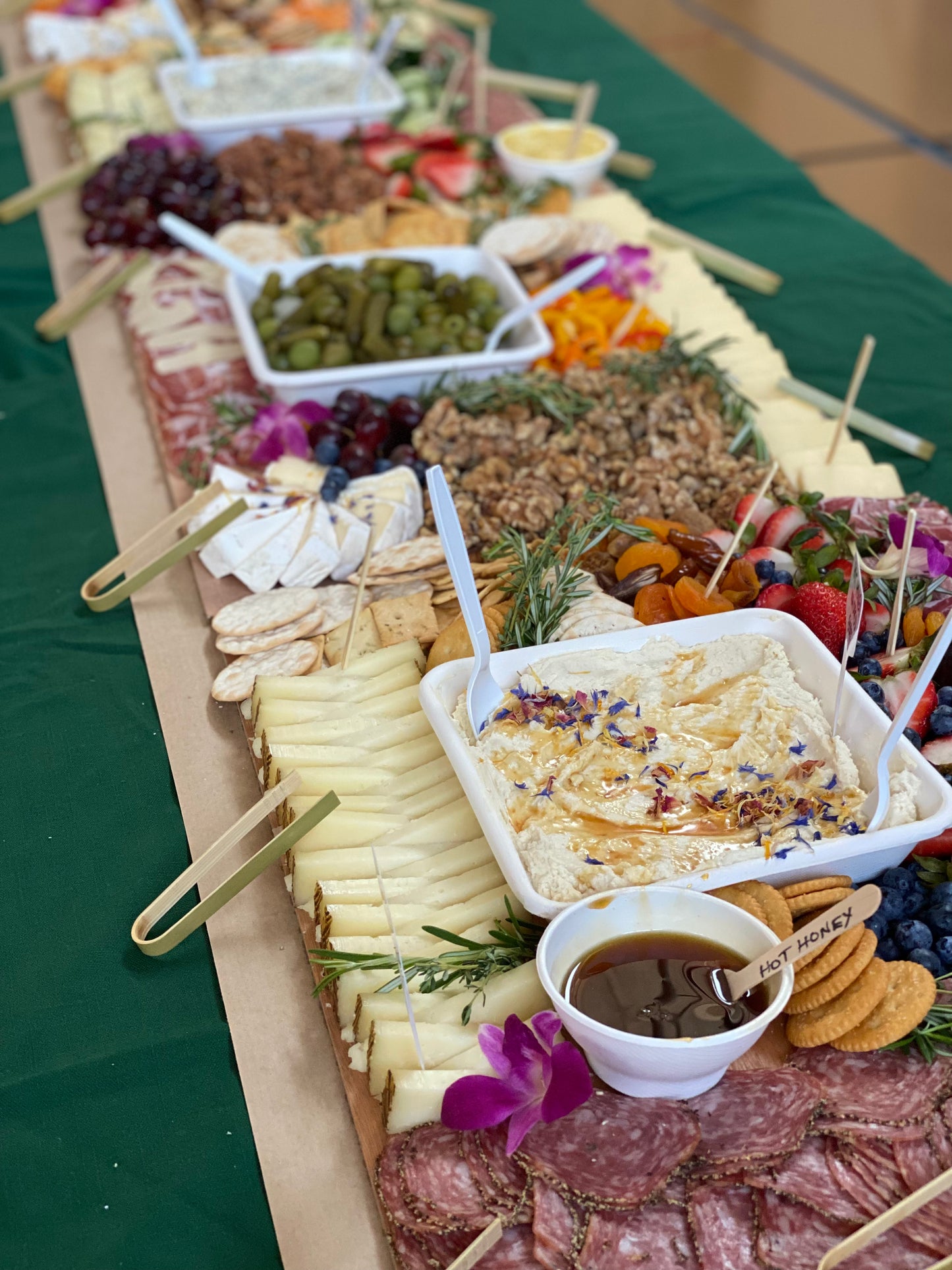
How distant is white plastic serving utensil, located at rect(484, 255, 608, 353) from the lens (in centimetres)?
211

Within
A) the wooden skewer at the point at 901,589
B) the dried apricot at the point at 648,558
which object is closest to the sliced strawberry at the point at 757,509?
the dried apricot at the point at 648,558

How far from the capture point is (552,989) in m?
1.04

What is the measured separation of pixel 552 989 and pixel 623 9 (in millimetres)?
4345

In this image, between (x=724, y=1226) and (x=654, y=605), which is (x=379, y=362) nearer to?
(x=654, y=605)

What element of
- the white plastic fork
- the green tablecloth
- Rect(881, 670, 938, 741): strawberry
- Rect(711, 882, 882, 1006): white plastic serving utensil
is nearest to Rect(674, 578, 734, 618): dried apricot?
Rect(881, 670, 938, 741): strawberry

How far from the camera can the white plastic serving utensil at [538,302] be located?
6.93ft

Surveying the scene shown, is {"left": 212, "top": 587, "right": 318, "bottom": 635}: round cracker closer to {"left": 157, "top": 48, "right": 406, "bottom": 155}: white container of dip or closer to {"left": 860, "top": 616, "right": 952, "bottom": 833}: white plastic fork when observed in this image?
{"left": 860, "top": 616, "right": 952, "bottom": 833}: white plastic fork

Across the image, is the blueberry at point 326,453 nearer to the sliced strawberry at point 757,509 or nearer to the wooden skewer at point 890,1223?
the sliced strawberry at point 757,509

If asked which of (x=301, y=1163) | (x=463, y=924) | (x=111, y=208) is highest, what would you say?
(x=111, y=208)


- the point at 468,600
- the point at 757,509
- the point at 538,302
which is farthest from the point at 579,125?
the point at 468,600

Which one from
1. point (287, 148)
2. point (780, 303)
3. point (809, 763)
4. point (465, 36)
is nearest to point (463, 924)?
point (809, 763)

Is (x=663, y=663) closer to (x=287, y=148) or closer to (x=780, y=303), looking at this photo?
(x=780, y=303)

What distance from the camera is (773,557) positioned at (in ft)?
5.28

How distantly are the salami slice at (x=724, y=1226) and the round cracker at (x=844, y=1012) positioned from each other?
155mm
